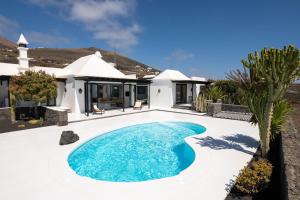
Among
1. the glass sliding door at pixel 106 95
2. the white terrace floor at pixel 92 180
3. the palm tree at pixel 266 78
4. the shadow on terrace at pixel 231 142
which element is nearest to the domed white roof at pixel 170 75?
the glass sliding door at pixel 106 95

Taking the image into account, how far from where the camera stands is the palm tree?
6207mm

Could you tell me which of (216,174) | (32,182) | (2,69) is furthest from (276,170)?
(2,69)

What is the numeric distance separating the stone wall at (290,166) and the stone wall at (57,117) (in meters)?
12.5

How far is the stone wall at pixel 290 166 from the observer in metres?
3.68

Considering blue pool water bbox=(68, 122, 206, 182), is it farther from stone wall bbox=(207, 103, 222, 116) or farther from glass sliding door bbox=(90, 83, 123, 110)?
glass sliding door bbox=(90, 83, 123, 110)

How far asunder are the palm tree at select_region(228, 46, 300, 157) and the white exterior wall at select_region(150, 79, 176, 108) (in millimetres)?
16568

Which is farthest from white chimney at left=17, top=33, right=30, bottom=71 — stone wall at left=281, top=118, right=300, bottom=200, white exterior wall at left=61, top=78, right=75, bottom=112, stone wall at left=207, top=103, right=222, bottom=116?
stone wall at left=281, top=118, right=300, bottom=200

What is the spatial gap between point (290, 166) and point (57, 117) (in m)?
13.1

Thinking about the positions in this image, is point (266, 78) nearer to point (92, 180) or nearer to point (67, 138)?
point (92, 180)

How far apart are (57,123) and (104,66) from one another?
10.9 meters

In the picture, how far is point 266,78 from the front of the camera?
6.62m

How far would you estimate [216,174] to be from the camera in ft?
20.0

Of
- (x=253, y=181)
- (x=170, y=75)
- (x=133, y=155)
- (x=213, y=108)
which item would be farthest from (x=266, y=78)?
(x=170, y=75)

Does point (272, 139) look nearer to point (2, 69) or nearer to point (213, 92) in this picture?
point (213, 92)
